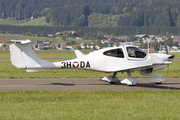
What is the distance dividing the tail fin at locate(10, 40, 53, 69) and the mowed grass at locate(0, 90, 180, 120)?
2.43 metres

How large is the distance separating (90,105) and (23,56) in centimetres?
653

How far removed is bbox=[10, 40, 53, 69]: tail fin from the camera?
1688 centimetres

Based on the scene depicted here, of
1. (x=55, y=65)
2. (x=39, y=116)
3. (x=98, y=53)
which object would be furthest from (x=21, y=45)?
(x=39, y=116)

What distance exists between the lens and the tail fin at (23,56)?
16.9m

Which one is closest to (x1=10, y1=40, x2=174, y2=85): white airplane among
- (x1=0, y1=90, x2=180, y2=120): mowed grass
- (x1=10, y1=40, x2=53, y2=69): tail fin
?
(x1=10, y1=40, x2=53, y2=69): tail fin

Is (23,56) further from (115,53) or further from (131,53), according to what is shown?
(131,53)

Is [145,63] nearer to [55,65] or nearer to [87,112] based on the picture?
[55,65]

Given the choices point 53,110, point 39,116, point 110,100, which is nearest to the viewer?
point 39,116

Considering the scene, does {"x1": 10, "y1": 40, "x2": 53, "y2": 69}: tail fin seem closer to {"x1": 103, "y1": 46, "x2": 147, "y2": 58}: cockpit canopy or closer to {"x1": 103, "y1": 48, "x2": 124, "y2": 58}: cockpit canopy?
{"x1": 103, "y1": 48, "x2": 124, "y2": 58}: cockpit canopy

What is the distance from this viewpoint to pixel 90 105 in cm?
1236

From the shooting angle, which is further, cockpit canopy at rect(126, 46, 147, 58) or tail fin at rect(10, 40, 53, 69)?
cockpit canopy at rect(126, 46, 147, 58)

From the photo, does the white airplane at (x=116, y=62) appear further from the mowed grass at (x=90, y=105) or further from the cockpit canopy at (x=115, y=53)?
the mowed grass at (x=90, y=105)

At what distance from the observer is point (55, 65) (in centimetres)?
1791

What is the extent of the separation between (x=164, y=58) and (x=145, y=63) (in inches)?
55.2
